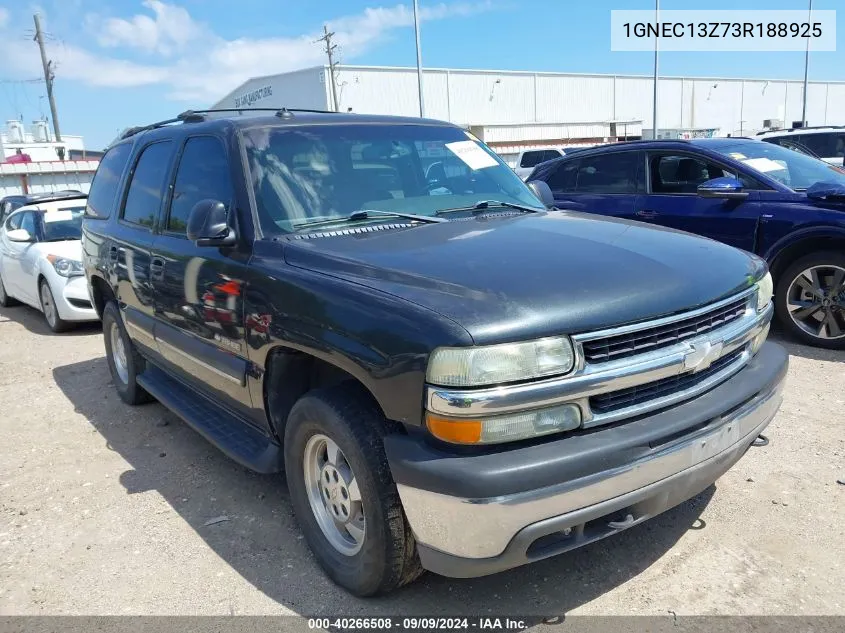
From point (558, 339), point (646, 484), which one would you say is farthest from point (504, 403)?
point (646, 484)

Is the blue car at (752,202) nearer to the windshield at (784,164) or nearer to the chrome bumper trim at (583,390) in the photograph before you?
the windshield at (784,164)

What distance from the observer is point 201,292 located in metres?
3.48

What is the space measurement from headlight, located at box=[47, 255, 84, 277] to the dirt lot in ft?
12.7

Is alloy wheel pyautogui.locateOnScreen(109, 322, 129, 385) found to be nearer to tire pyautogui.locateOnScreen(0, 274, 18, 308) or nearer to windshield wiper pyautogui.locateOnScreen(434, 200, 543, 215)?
windshield wiper pyautogui.locateOnScreen(434, 200, 543, 215)

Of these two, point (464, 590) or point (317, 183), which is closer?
point (464, 590)

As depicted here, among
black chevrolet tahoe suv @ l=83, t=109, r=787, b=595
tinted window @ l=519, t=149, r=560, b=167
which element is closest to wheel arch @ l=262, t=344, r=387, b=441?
black chevrolet tahoe suv @ l=83, t=109, r=787, b=595

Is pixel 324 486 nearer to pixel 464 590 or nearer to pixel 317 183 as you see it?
pixel 464 590

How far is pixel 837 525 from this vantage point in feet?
10.1

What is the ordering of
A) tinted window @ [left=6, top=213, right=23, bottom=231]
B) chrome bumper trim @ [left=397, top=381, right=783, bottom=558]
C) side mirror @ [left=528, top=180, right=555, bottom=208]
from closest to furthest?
chrome bumper trim @ [left=397, top=381, right=783, bottom=558]
side mirror @ [left=528, top=180, right=555, bottom=208]
tinted window @ [left=6, top=213, right=23, bottom=231]

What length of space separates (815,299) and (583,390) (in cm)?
443

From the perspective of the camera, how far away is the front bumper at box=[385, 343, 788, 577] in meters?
2.08

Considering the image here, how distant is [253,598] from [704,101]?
6721 centimetres

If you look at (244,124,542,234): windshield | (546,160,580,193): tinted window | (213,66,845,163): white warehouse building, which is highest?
(213,66,845,163): white warehouse building

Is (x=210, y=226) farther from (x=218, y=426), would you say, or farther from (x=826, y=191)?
(x=826, y=191)
